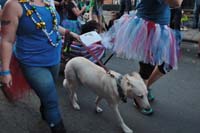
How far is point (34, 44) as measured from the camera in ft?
9.23

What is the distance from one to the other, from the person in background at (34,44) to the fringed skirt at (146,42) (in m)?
1.07

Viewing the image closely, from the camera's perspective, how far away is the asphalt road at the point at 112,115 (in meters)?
3.76

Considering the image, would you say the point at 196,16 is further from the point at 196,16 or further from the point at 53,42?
the point at 53,42

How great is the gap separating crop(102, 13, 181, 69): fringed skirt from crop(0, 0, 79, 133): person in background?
42.0 inches

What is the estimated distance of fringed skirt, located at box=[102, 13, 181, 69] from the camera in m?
3.75

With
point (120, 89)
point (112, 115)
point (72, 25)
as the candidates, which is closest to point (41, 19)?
point (120, 89)

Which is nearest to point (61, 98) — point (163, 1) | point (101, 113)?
point (101, 113)

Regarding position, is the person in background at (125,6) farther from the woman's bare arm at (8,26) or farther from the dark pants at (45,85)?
the woman's bare arm at (8,26)

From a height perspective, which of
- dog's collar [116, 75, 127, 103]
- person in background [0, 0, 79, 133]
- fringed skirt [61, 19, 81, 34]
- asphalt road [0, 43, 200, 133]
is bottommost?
asphalt road [0, 43, 200, 133]

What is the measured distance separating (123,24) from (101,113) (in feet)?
3.77

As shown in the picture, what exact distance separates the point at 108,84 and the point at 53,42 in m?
0.89

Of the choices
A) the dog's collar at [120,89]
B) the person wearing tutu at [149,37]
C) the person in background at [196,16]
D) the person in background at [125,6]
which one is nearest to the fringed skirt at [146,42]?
the person wearing tutu at [149,37]

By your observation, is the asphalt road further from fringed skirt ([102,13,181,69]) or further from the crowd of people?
fringed skirt ([102,13,181,69])

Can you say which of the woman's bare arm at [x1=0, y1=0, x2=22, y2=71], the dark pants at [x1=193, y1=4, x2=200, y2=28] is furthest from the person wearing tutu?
the dark pants at [x1=193, y1=4, x2=200, y2=28]
